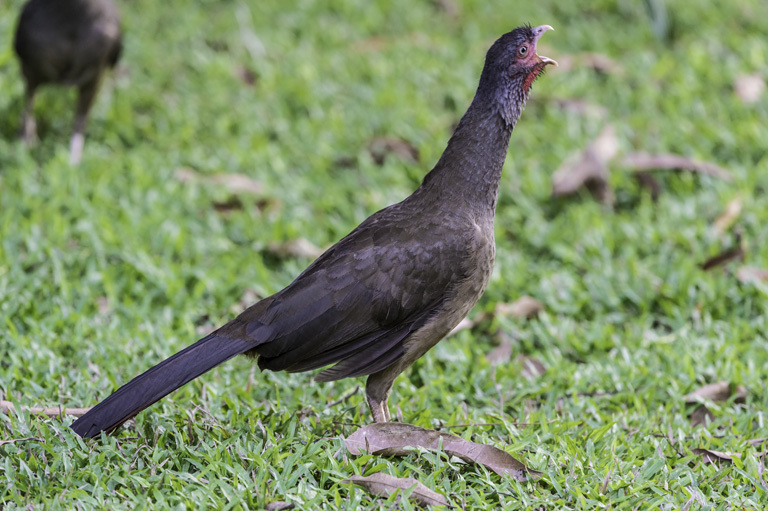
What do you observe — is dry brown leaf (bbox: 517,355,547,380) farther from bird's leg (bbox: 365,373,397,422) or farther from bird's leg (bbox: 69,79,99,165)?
bird's leg (bbox: 69,79,99,165)

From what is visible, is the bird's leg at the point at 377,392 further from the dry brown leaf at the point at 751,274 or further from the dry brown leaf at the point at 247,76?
the dry brown leaf at the point at 247,76

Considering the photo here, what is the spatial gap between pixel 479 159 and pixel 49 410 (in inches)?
81.7

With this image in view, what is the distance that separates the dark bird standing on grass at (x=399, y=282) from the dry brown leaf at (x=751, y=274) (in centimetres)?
213

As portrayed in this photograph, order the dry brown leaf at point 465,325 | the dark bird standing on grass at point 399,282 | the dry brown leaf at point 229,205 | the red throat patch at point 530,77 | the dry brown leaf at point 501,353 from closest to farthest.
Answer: the dark bird standing on grass at point 399,282 → the red throat patch at point 530,77 → the dry brown leaf at point 501,353 → the dry brown leaf at point 465,325 → the dry brown leaf at point 229,205

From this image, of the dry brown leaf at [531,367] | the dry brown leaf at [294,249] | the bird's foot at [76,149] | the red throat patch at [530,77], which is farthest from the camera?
the bird's foot at [76,149]

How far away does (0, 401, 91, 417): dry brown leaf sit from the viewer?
3848 millimetres

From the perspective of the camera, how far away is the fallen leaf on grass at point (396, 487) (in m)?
3.33

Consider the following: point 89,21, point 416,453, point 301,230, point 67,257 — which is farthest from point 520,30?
point 89,21

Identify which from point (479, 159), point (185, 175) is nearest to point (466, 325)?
point (479, 159)

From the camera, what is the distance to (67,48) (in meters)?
6.94

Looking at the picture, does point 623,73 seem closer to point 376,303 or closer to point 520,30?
point 520,30

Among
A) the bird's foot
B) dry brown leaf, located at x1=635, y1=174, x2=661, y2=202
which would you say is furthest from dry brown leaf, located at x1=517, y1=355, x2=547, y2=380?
the bird's foot

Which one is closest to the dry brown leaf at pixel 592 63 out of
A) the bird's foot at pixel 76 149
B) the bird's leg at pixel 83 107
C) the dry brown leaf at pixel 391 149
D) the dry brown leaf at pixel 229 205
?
the dry brown leaf at pixel 391 149

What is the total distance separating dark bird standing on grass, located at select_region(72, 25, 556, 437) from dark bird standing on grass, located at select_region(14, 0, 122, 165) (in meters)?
3.61
